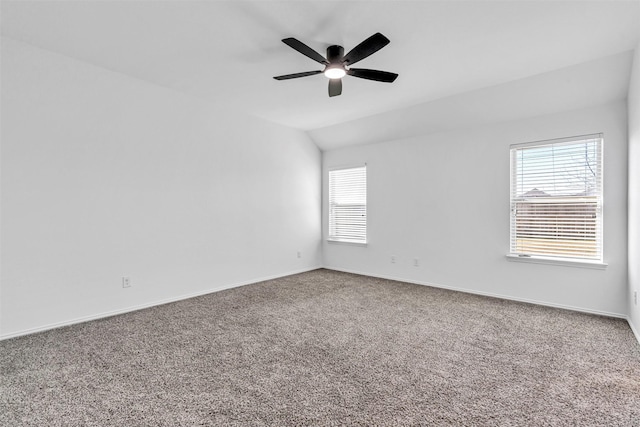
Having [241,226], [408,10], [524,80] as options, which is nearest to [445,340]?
[408,10]

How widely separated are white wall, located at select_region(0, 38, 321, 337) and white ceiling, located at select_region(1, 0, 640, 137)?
0.36 m

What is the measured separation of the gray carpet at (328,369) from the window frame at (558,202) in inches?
24.1

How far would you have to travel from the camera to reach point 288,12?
95.0 inches

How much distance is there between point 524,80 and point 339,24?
7.71 ft

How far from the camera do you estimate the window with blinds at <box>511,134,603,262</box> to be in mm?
3564

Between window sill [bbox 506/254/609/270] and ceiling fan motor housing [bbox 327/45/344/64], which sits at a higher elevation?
ceiling fan motor housing [bbox 327/45/344/64]

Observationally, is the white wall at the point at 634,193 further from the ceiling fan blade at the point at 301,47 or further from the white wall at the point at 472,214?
the ceiling fan blade at the point at 301,47

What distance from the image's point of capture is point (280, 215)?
5.49 meters

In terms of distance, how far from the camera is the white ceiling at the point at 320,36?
2373mm

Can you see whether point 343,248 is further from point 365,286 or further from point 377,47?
point 377,47

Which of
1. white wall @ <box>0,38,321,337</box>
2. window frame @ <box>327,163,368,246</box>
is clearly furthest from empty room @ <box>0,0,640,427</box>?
window frame @ <box>327,163,368,246</box>

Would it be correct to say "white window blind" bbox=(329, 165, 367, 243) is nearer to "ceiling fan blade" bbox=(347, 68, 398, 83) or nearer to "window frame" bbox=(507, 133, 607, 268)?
"window frame" bbox=(507, 133, 607, 268)

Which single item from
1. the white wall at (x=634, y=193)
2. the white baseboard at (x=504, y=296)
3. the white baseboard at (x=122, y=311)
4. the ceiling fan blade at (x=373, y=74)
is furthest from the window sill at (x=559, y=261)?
the white baseboard at (x=122, y=311)

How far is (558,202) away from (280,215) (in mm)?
3960
